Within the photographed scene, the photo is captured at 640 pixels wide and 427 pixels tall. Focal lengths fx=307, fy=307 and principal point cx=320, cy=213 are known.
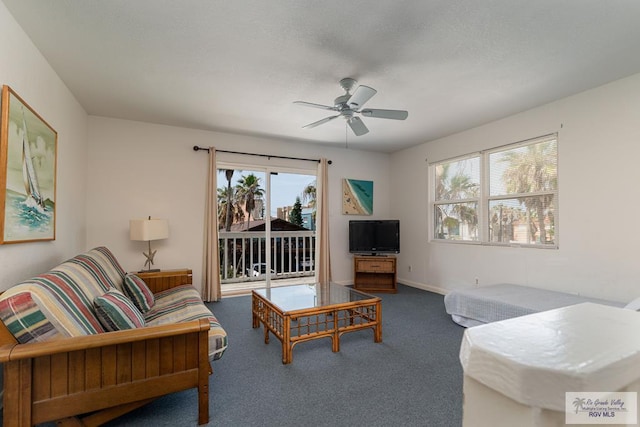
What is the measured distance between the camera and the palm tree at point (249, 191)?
480 cm

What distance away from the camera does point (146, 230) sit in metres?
3.64

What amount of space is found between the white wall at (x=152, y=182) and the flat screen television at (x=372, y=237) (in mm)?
1795

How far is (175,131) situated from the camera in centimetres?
429

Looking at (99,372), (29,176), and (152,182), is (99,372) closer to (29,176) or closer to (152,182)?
(29,176)

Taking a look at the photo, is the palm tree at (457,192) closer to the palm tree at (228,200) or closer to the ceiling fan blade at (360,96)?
the ceiling fan blade at (360,96)

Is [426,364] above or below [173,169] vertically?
below

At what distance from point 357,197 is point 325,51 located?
3403 mm

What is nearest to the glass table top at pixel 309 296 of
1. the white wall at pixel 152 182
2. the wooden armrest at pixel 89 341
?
the wooden armrest at pixel 89 341

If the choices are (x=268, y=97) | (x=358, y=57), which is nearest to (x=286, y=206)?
(x=268, y=97)

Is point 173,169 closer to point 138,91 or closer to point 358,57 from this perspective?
point 138,91

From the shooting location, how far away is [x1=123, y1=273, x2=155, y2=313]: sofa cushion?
264cm

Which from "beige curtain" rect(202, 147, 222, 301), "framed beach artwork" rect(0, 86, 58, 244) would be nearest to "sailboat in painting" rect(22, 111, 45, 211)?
"framed beach artwork" rect(0, 86, 58, 244)

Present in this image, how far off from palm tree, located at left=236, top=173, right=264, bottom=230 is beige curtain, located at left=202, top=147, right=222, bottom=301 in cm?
46

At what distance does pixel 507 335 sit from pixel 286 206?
4.85 metres
